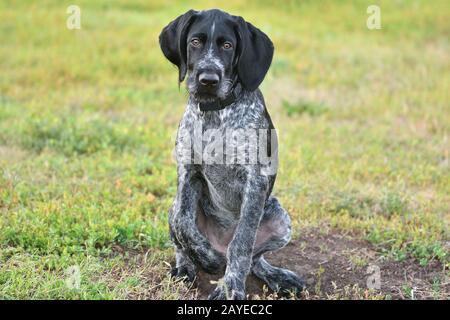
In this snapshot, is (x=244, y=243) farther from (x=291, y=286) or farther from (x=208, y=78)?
(x=208, y=78)

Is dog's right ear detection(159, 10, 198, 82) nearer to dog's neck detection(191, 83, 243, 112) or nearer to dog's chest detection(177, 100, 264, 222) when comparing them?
dog's neck detection(191, 83, 243, 112)

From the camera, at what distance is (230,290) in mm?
5691

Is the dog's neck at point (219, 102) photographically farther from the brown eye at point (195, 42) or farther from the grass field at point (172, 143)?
the grass field at point (172, 143)

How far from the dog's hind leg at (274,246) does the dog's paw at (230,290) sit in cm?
57

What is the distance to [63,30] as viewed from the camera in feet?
49.8

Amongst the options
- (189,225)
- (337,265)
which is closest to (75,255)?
(189,225)

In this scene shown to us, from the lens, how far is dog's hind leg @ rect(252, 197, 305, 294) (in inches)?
245

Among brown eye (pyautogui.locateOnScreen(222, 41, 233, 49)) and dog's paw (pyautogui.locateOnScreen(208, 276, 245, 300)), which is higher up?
brown eye (pyautogui.locateOnScreen(222, 41, 233, 49))

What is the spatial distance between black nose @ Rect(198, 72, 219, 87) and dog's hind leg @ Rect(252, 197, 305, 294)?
137cm

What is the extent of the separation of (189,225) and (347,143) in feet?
17.1

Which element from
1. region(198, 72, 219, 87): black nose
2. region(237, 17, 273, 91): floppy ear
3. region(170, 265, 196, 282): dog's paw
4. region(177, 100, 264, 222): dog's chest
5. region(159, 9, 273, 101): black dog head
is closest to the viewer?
region(198, 72, 219, 87): black nose

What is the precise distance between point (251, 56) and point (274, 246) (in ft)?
5.33

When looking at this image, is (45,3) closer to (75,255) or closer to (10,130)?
(10,130)

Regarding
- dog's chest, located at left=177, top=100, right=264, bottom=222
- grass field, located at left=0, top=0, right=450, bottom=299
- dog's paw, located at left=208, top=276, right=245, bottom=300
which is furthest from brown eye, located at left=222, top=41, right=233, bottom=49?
grass field, located at left=0, top=0, right=450, bottom=299
